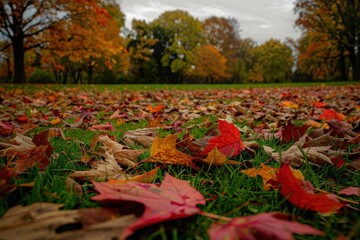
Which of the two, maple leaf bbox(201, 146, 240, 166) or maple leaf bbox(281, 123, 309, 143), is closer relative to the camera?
maple leaf bbox(201, 146, 240, 166)

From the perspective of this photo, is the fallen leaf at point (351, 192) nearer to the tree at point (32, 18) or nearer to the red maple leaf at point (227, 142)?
the red maple leaf at point (227, 142)

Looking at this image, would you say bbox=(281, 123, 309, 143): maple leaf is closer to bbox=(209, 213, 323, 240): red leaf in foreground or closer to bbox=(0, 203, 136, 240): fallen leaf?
bbox=(209, 213, 323, 240): red leaf in foreground

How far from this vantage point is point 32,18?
11.9m

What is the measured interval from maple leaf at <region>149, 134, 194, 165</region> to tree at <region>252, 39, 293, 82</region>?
4316 cm

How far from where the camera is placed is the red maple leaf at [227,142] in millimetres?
1218

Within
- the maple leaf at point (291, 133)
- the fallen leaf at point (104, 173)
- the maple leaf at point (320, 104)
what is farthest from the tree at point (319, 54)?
the fallen leaf at point (104, 173)

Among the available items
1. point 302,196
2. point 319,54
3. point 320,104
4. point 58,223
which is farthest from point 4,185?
point 319,54

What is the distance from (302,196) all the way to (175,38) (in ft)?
138

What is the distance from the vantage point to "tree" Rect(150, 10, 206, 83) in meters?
40.4

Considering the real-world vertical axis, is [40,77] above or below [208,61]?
below

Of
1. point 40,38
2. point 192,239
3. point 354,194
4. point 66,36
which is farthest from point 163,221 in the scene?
point 40,38

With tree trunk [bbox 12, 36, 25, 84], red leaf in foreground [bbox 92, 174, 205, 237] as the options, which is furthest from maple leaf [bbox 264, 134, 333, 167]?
tree trunk [bbox 12, 36, 25, 84]

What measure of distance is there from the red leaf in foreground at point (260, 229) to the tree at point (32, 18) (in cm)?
1135

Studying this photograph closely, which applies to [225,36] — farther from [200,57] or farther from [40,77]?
[40,77]
